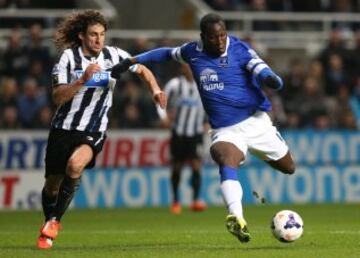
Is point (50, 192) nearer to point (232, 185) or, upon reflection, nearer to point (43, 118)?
point (232, 185)

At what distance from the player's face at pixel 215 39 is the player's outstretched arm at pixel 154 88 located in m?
0.61

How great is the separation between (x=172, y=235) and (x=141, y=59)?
2.13 metres

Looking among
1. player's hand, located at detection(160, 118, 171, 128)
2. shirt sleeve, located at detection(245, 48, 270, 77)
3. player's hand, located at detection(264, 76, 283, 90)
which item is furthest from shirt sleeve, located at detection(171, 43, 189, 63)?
player's hand, located at detection(160, 118, 171, 128)

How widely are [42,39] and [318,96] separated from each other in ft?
17.5

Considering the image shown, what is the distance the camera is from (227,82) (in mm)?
10766

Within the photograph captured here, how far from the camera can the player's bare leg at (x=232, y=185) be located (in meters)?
9.72

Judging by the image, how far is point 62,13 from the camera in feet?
71.4

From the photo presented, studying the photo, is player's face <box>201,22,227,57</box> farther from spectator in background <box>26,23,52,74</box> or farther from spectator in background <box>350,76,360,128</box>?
spectator in background <box>350,76,360,128</box>

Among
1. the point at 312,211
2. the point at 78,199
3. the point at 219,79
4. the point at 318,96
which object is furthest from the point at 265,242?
the point at 318,96

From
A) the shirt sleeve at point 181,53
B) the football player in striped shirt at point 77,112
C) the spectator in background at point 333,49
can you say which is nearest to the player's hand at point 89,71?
the football player in striped shirt at point 77,112

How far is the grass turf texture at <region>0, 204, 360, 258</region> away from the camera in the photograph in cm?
994

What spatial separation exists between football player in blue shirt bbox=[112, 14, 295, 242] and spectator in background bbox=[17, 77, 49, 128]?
346 inches

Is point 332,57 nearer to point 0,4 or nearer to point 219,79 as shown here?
point 0,4

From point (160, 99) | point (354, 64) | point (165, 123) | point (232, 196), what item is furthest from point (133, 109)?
point (232, 196)
